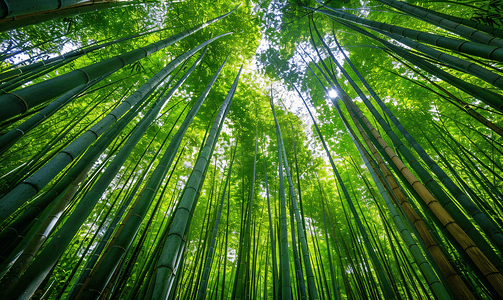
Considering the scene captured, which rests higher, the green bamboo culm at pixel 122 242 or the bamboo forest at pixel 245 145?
the bamboo forest at pixel 245 145

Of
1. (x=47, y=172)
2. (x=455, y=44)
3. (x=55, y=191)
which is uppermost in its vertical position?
(x=455, y=44)

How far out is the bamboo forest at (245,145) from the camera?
0.93m

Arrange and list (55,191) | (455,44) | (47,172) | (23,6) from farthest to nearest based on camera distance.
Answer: (55,191) → (455,44) → (47,172) → (23,6)

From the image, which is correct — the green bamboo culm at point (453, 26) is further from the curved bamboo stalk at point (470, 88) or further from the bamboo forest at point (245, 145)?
the curved bamboo stalk at point (470, 88)

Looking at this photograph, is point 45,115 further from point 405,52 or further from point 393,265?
point 393,265

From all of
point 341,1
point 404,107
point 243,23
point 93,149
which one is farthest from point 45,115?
point 404,107

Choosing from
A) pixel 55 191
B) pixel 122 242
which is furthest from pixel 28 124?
pixel 122 242

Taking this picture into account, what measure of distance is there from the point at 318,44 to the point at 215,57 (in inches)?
77.6

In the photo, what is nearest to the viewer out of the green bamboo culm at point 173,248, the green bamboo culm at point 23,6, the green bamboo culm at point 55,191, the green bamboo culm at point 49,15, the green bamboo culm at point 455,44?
the green bamboo culm at point 23,6

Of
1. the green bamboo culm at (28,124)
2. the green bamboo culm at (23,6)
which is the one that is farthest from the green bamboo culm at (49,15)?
the green bamboo culm at (23,6)

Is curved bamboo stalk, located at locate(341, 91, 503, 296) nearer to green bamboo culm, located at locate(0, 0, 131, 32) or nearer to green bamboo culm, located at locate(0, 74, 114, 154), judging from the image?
green bamboo culm, located at locate(0, 74, 114, 154)

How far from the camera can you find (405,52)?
5.08 feet

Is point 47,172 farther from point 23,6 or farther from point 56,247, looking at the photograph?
point 23,6

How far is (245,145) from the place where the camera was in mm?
3803
